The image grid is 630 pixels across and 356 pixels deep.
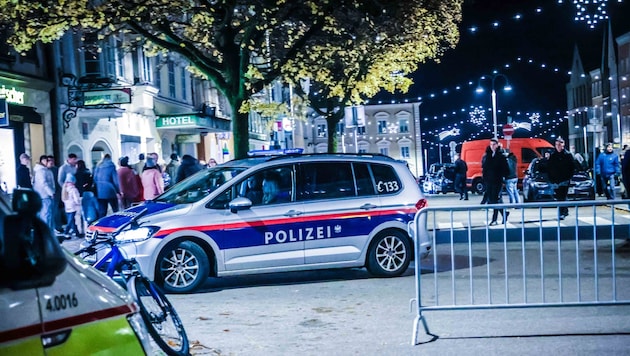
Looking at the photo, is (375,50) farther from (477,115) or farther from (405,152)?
(405,152)

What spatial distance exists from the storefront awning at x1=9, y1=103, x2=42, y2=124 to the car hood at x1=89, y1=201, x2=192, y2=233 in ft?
38.4

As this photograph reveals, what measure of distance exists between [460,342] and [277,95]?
5852cm

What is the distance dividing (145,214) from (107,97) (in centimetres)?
1371

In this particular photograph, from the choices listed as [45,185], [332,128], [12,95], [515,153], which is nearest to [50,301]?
[45,185]

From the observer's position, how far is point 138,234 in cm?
993

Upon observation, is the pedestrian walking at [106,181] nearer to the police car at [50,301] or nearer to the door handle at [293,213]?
the door handle at [293,213]

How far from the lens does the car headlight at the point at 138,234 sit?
32.5 ft

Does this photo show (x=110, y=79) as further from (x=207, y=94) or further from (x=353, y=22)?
(x=207, y=94)

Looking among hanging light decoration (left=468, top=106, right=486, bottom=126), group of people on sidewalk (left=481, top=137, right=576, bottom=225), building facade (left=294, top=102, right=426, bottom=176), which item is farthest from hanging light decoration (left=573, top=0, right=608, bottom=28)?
building facade (left=294, top=102, right=426, bottom=176)

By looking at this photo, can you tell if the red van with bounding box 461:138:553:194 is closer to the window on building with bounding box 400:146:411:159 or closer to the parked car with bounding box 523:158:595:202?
the parked car with bounding box 523:158:595:202

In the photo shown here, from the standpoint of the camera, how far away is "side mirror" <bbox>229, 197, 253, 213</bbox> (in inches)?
397

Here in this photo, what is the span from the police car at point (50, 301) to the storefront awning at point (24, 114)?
1916 centimetres

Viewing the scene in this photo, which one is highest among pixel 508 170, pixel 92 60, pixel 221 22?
pixel 92 60

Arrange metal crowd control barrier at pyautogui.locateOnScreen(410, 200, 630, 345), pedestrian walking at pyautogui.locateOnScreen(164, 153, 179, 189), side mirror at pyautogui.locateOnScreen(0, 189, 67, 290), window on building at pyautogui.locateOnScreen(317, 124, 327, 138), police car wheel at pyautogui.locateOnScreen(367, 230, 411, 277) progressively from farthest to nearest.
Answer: window on building at pyautogui.locateOnScreen(317, 124, 327, 138) → pedestrian walking at pyautogui.locateOnScreen(164, 153, 179, 189) → police car wheel at pyautogui.locateOnScreen(367, 230, 411, 277) → metal crowd control barrier at pyautogui.locateOnScreen(410, 200, 630, 345) → side mirror at pyautogui.locateOnScreen(0, 189, 67, 290)
